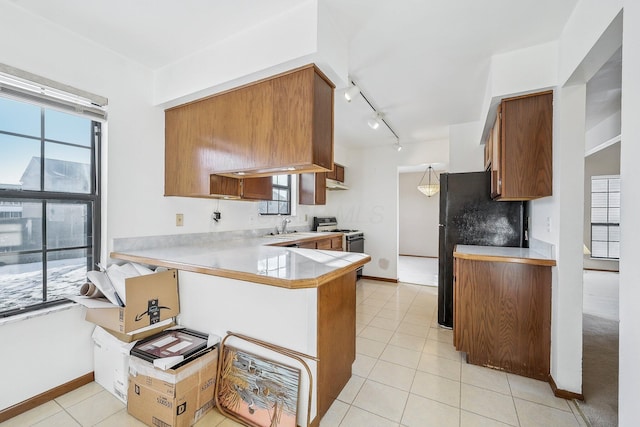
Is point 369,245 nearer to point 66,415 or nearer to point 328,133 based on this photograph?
point 328,133

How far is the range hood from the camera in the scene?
4.83 meters

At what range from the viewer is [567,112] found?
1854 mm

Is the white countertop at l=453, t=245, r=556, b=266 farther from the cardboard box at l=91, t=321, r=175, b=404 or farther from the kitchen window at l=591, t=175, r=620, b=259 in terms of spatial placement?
the kitchen window at l=591, t=175, r=620, b=259

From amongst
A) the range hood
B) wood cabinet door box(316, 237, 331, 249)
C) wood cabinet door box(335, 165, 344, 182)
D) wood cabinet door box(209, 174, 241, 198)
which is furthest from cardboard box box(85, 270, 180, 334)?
wood cabinet door box(335, 165, 344, 182)

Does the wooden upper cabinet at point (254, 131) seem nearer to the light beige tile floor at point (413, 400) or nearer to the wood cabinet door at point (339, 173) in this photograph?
the light beige tile floor at point (413, 400)

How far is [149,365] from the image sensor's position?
61.4 inches

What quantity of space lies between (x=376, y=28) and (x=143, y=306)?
2.43 metres

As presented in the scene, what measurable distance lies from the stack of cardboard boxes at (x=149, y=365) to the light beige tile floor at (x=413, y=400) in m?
0.11

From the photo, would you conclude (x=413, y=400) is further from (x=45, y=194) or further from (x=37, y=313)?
(x=45, y=194)

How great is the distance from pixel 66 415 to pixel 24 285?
88 centimetres

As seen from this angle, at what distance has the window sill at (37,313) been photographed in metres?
1.65

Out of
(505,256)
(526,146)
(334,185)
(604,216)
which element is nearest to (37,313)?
(505,256)

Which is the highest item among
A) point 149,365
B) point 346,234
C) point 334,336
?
point 346,234

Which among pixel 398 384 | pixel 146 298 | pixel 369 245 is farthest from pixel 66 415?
pixel 369 245
